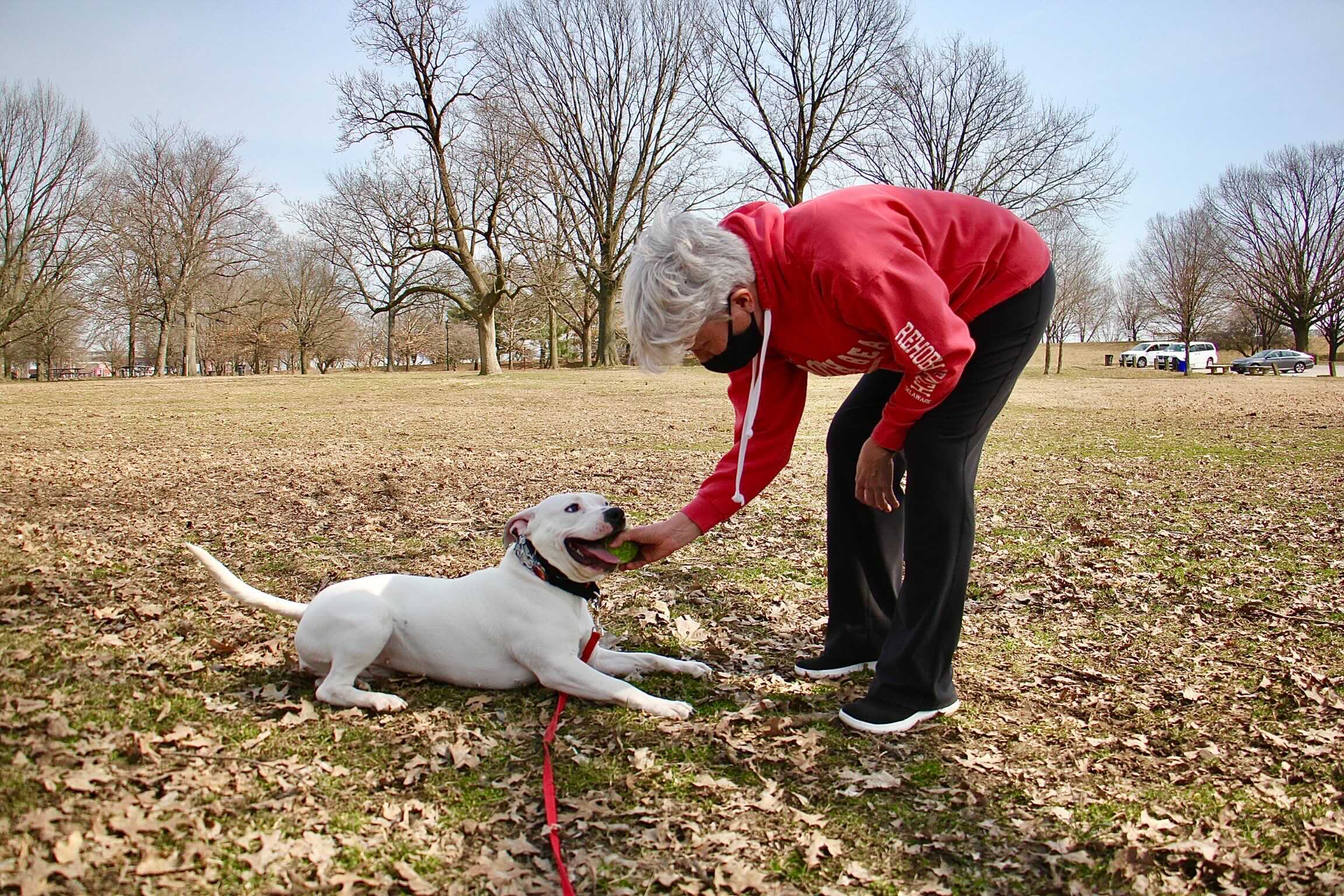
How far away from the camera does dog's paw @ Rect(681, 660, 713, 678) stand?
378 centimetres

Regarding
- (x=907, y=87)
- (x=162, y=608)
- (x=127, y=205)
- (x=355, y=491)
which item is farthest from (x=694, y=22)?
(x=162, y=608)

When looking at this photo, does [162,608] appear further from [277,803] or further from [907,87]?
[907,87]

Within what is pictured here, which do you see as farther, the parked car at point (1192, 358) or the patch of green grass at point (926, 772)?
the parked car at point (1192, 358)

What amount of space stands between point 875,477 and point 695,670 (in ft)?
4.17

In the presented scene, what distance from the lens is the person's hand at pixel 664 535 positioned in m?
3.39

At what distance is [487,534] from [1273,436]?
38.4ft

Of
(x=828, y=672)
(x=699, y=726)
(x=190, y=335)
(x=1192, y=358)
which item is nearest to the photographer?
(x=699, y=726)

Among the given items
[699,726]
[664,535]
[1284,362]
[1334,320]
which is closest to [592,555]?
[664,535]

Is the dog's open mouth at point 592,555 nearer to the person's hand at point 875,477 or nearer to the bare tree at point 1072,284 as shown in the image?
the person's hand at point 875,477

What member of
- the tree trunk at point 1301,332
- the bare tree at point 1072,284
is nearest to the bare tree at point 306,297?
the bare tree at point 1072,284

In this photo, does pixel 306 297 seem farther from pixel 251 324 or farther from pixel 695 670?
pixel 695 670

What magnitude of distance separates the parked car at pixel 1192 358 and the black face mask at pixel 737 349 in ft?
186

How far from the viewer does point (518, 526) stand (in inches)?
145

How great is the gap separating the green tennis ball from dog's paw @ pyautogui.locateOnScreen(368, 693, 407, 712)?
40.8 inches
